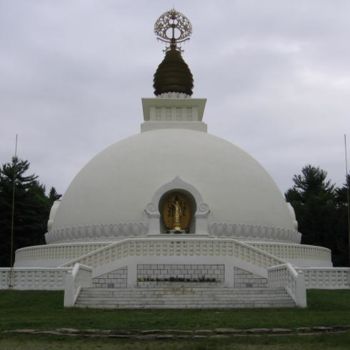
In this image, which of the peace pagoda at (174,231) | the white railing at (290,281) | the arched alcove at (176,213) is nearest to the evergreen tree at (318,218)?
the peace pagoda at (174,231)

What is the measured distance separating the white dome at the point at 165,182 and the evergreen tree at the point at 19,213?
413 inches

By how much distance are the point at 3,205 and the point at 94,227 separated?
13.9 metres

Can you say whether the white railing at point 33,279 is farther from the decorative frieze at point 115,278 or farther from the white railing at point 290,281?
the white railing at point 290,281

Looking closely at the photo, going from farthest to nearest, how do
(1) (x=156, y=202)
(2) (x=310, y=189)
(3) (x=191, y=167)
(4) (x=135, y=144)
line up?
1. (2) (x=310, y=189)
2. (4) (x=135, y=144)
3. (3) (x=191, y=167)
4. (1) (x=156, y=202)

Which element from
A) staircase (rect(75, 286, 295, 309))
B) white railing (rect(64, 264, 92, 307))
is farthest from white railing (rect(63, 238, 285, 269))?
staircase (rect(75, 286, 295, 309))

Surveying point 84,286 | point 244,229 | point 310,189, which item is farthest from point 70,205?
point 310,189

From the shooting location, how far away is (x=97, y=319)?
11961 mm

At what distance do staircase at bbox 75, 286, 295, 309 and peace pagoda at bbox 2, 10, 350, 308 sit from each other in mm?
26

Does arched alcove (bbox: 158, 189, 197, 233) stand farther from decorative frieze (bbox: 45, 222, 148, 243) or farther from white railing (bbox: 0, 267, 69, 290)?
white railing (bbox: 0, 267, 69, 290)

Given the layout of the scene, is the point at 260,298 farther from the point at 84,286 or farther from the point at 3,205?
the point at 3,205

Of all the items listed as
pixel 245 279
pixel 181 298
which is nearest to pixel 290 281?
pixel 181 298

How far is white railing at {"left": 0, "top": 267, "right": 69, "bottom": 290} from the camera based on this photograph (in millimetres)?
17891

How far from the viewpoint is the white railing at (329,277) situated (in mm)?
18984

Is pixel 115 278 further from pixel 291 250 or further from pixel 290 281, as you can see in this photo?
pixel 291 250
